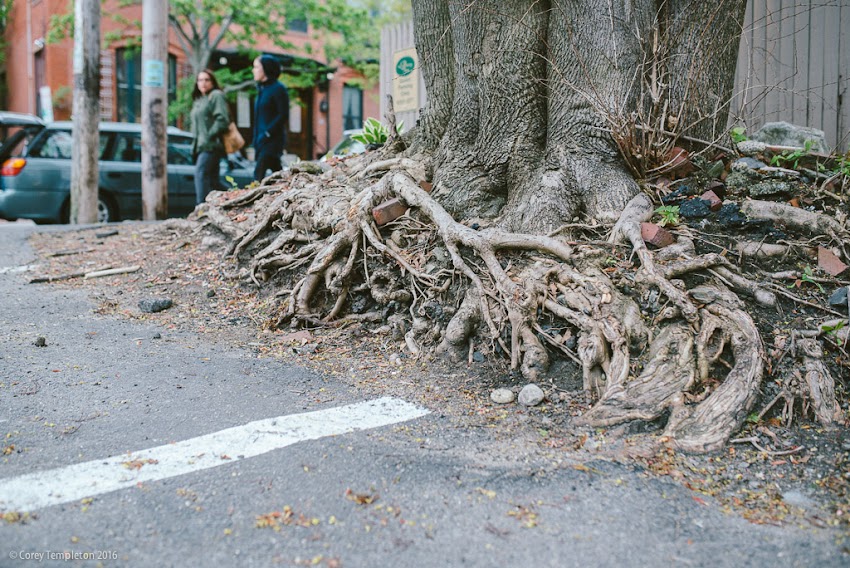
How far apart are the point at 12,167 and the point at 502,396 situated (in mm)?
10169

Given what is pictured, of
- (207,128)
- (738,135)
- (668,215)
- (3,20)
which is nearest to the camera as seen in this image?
(668,215)

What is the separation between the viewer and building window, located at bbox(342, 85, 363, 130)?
29812 mm

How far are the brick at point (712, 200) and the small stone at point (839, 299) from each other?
3.22 feet

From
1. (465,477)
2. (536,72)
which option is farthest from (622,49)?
(465,477)

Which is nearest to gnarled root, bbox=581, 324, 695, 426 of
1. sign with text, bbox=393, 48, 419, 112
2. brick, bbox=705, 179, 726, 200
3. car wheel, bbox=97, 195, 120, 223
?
brick, bbox=705, 179, 726, 200

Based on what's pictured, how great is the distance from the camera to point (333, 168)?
24.5 ft

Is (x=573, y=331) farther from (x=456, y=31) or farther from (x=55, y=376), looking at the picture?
(x=55, y=376)

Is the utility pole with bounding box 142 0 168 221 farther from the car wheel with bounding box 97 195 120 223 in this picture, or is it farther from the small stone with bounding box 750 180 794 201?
the small stone with bounding box 750 180 794 201

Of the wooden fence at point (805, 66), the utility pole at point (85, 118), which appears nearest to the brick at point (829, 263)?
the wooden fence at point (805, 66)

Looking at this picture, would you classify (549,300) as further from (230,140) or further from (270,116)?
(230,140)

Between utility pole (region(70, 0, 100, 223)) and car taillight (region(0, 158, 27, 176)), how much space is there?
0.88m

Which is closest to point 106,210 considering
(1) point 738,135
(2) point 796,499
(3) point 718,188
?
(1) point 738,135

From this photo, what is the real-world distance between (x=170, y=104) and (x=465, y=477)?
77.6 ft

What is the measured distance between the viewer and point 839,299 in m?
3.95
